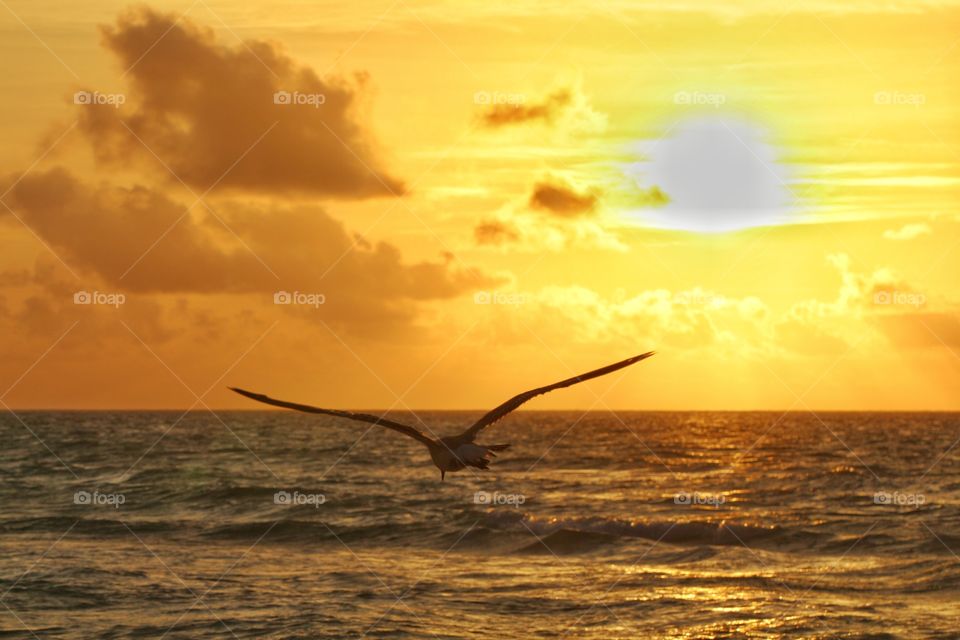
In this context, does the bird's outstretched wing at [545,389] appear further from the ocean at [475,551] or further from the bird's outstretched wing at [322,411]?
the ocean at [475,551]

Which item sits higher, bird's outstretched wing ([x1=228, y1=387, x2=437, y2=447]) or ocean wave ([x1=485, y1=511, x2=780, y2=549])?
bird's outstretched wing ([x1=228, y1=387, x2=437, y2=447])

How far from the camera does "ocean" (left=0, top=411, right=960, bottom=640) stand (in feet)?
76.4

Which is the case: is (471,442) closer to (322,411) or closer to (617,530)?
(322,411)

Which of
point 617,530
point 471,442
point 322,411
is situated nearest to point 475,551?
point 617,530

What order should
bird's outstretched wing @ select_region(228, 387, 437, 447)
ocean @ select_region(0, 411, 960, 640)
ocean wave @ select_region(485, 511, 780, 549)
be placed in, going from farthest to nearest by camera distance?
ocean wave @ select_region(485, 511, 780, 549), ocean @ select_region(0, 411, 960, 640), bird's outstretched wing @ select_region(228, 387, 437, 447)

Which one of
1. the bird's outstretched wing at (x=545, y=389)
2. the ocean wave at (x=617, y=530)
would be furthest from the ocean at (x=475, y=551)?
the bird's outstretched wing at (x=545, y=389)

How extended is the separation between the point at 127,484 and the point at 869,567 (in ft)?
111

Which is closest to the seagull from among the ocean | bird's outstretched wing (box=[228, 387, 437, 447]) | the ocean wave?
bird's outstretched wing (box=[228, 387, 437, 447])

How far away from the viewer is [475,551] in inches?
1281

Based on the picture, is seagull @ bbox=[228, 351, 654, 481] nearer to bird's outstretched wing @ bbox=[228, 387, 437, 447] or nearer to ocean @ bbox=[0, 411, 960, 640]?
bird's outstretched wing @ bbox=[228, 387, 437, 447]

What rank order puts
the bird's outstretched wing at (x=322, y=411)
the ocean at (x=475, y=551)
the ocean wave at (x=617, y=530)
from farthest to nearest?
the ocean wave at (x=617, y=530), the ocean at (x=475, y=551), the bird's outstretched wing at (x=322, y=411)

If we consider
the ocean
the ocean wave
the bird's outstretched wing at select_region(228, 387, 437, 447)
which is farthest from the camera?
the ocean wave

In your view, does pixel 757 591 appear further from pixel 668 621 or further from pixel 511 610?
pixel 511 610

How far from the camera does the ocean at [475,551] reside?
2328 cm
